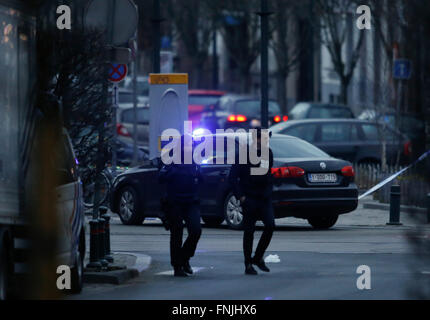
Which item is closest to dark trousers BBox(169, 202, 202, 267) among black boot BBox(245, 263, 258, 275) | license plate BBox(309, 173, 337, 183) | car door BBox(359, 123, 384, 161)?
black boot BBox(245, 263, 258, 275)

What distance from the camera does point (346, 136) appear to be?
92.2ft

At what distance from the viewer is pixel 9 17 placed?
8391 mm

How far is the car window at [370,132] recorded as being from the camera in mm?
28469

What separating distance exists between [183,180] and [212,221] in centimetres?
710

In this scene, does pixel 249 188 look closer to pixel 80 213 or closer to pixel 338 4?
pixel 80 213

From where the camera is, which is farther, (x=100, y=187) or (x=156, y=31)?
(x=156, y=31)

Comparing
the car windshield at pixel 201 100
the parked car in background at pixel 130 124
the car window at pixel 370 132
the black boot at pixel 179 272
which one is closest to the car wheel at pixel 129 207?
the black boot at pixel 179 272

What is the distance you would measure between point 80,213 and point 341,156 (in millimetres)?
16859

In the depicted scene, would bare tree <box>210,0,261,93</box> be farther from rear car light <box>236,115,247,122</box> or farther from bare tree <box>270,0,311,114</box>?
rear car light <box>236,115,247,122</box>

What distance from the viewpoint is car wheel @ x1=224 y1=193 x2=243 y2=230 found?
18969mm

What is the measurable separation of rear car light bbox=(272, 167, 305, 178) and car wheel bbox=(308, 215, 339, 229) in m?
1.39

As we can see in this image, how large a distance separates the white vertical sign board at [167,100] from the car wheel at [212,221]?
3.96 m

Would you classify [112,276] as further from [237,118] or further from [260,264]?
[237,118]

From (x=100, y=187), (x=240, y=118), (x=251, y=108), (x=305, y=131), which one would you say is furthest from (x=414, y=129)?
(x=251, y=108)
